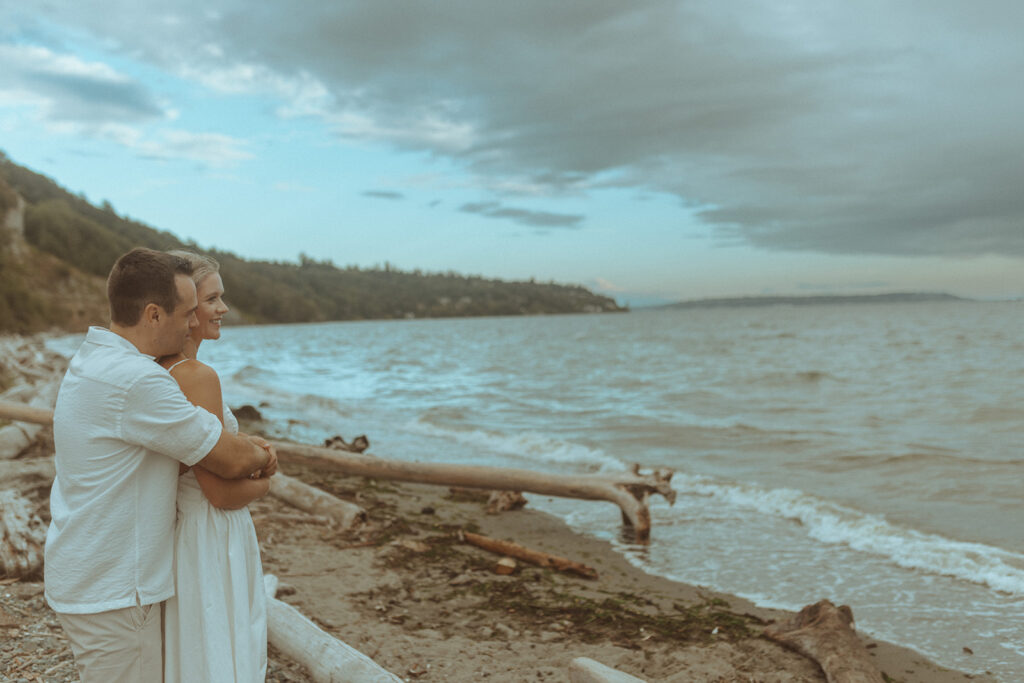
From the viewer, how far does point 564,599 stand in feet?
19.2

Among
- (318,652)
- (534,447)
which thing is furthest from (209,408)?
(534,447)

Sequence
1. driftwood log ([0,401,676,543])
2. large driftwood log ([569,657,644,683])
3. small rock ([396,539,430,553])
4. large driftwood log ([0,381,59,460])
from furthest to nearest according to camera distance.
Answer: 1. large driftwood log ([0,381,59,460])
2. driftwood log ([0,401,676,543])
3. small rock ([396,539,430,553])
4. large driftwood log ([569,657,644,683])

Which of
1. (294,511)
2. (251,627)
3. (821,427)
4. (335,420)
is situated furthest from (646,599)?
(335,420)

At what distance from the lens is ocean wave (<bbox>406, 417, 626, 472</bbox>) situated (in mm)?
12284

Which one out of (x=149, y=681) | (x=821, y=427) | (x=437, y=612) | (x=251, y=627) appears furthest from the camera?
(x=821, y=427)

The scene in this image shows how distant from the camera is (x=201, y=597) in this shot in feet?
7.76

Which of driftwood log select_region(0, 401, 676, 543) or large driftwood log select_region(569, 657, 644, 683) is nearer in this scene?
large driftwood log select_region(569, 657, 644, 683)

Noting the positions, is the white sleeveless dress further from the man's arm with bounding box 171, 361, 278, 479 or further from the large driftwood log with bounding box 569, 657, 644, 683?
the large driftwood log with bounding box 569, 657, 644, 683

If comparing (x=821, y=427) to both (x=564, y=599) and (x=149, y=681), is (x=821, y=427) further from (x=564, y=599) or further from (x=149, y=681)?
(x=149, y=681)

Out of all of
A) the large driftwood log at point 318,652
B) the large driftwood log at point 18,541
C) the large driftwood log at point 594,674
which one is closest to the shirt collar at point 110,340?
the large driftwood log at point 318,652

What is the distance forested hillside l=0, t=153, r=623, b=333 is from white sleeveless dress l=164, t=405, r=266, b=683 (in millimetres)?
1807

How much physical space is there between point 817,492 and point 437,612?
6449 millimetres

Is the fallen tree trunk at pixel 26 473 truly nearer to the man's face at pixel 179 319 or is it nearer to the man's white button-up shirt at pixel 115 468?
the man's white button-up shirt at pixel 115 468

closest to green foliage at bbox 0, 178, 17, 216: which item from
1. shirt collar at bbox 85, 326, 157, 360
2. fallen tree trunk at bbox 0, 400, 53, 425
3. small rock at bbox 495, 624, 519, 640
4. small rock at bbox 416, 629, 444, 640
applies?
fallen tree trunk at bbox 0, 400, 53, 425
